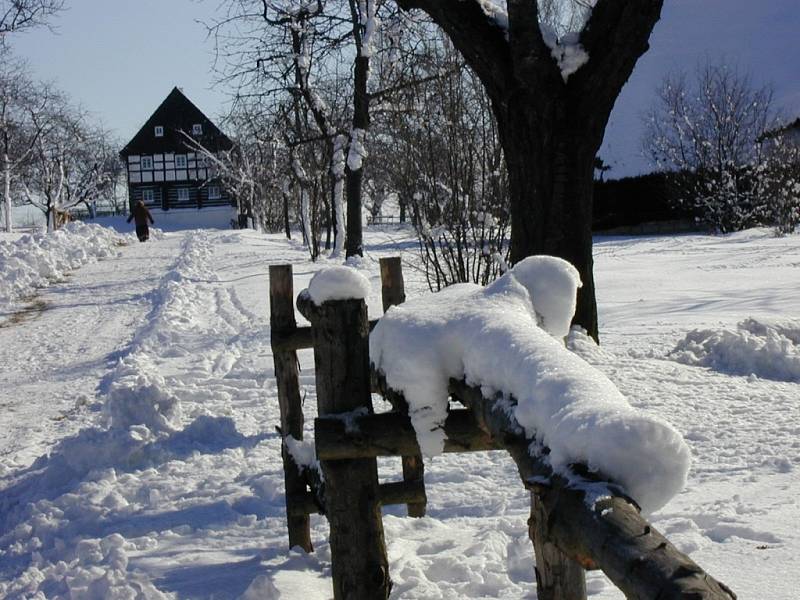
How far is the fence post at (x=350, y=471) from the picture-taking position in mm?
3135

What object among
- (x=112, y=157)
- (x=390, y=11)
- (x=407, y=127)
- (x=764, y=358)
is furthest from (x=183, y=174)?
(x=764, y=358)

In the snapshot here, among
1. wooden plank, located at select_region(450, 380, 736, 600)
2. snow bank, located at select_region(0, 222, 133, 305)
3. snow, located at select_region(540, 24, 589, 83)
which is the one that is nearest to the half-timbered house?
snow bank, located at select_region(0, 222, 133, 305)

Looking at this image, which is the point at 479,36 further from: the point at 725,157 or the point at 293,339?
the point at 725,157

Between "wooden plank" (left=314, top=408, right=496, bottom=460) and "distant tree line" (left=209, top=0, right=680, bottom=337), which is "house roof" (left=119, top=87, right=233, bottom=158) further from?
"wooden plank" (left=314, top=408, right=496, bottom=460)

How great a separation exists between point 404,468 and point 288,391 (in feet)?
2.35

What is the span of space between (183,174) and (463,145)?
6325cm

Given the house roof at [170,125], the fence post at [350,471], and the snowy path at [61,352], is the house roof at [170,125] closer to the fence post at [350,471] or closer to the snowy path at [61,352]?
the snowy path at [61,352]

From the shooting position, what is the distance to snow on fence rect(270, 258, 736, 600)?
1574 millimetres

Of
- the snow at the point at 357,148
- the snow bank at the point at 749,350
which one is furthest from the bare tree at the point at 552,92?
the snow at the point at 357,148

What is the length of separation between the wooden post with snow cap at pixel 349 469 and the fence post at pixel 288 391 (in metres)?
1.04

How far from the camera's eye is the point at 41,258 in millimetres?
18641

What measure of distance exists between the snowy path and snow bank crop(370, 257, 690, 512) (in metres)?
4.27

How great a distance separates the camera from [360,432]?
2959 millimetres

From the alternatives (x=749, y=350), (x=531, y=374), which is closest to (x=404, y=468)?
(x=531, y=374)
